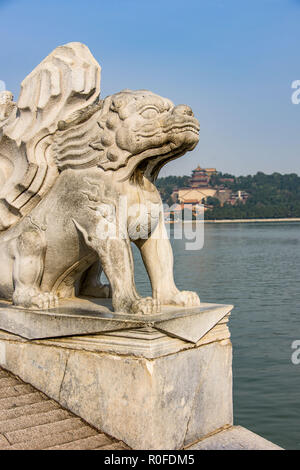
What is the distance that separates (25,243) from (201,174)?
405 feet

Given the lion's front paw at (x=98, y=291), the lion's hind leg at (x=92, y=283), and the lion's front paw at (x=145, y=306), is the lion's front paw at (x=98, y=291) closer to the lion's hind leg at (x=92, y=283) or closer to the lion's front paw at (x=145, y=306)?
the lion's hind leg at (x=92, y=283)

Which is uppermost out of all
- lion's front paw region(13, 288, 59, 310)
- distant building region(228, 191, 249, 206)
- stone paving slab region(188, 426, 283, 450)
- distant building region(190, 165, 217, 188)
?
distant building region(190, 165, 217, 188)

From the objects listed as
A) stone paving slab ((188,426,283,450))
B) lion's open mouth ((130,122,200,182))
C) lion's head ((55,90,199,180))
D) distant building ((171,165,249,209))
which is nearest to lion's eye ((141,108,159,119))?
lion's head ((55,90,199,180))

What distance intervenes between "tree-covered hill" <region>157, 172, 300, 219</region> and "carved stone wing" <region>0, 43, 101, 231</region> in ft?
281

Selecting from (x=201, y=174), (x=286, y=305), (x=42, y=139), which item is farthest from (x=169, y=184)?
(x=42, y=139)

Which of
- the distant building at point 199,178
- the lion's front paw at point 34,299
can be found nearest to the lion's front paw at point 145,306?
the lion's front paw at point 34,299

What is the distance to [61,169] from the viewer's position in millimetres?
4270

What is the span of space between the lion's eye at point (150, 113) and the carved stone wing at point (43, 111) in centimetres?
63

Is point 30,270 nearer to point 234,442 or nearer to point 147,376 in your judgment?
point 147,376

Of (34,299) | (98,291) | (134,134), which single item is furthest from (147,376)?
(134,134)

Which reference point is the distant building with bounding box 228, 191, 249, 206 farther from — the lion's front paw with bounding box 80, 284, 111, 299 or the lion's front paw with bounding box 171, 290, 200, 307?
the lion's front paw with bounding box 171, 290, 200, 307

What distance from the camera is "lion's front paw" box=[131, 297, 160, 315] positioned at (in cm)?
365

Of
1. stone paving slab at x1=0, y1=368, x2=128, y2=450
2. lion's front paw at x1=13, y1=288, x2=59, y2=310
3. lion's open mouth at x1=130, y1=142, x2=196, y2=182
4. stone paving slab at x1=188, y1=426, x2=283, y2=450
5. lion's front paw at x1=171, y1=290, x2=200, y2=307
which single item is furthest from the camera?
lion's front paw at x1=13, y1=288, x2=59, y2=310

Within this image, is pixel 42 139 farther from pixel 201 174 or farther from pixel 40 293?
pixel 201 174
